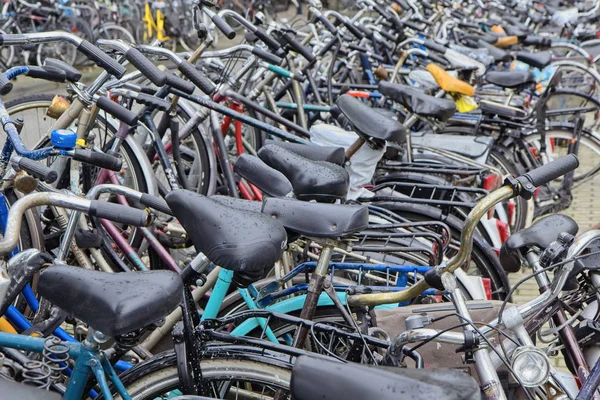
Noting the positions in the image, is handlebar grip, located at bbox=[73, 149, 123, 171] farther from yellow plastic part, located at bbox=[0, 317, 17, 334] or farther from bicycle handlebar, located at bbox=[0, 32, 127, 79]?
yellow plastic part, located at bbox=[0, 317, 17, 334]

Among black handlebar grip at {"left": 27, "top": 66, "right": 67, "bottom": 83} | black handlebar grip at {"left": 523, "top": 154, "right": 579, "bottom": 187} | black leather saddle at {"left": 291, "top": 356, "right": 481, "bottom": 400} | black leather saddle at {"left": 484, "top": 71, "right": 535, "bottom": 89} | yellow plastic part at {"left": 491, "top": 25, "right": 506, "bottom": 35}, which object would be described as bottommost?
black leather saddle at {"left": 291, "top": 356, "right": 481, "bottom": 400}

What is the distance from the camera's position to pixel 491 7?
11.8 m

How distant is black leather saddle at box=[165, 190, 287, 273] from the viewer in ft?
7.16

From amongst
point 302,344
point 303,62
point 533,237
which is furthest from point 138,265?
point 303,62

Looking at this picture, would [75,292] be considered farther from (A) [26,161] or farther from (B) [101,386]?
(A) [26,161]

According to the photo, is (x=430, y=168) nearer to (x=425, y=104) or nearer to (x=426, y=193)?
(x=426, y=193)

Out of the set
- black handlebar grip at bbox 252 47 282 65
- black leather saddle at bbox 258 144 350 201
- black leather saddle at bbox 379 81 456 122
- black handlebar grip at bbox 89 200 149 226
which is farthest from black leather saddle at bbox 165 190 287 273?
black handlebar grip at bbox 252 47 282 65

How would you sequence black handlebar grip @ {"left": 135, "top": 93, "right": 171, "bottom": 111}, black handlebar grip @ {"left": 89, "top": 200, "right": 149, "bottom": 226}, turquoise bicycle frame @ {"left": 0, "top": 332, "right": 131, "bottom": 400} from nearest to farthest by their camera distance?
turquoise bicycle frame @ {"left": 0, "top": 332, "right": 131, "bottom": 400} → black handlebar grip @ {"left": 89, "top": 200, "right": 149, "bottom": 226} → black handlebar grip @ {"left": 135, "top": 93, "right": 171, "bottom": 111}

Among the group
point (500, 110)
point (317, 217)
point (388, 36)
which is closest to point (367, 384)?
point (317, 217)

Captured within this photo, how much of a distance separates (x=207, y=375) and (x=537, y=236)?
125 centimetres

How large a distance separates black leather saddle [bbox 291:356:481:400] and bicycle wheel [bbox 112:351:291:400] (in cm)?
67

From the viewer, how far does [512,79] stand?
623 cm

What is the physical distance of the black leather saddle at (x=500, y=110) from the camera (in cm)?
584

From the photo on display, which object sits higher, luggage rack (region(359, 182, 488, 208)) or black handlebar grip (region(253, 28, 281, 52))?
black handlebar grip (region(253, 28, 281, 52))
